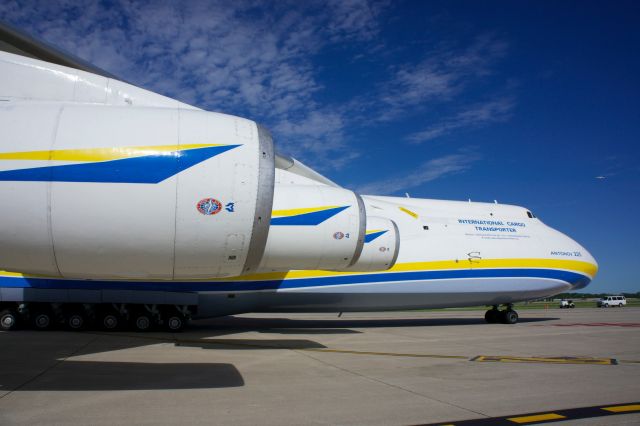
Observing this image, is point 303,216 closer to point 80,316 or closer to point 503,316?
point 80,316

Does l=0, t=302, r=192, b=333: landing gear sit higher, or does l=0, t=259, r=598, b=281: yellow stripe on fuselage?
l=0, t=259, r=598, b=281: yellow stripe on fuselage

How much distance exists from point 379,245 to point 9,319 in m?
10.6

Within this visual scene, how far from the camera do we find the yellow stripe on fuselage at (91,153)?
4.75 meters

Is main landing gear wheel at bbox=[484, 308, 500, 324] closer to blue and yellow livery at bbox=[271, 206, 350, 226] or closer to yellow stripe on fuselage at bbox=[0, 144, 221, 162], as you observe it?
blue and yellow livery at bbox=[271, 206, 350, 226]

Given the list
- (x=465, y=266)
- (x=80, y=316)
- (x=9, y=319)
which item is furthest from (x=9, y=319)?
(x=465, y=266)

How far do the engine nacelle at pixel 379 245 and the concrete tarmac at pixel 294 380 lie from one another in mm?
2108

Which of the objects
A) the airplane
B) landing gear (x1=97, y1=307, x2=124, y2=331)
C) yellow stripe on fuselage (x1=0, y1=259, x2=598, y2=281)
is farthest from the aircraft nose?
landing gear (x1=97, y1=307, x2=124, y2=331)

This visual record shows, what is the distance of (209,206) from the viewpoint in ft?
16.7

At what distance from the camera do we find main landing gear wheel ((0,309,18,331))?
12.1 m

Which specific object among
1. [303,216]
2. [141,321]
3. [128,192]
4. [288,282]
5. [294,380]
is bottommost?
[294,380]

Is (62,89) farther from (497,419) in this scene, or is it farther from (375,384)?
(497,419)

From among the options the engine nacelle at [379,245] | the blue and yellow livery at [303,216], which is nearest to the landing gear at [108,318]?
the engine nacelle at [379,245]

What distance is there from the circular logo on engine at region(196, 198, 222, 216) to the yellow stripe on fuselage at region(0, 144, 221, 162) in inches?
27.6

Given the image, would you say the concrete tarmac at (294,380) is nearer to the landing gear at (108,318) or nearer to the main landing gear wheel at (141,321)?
the main landing gear wheel at (141,321)
